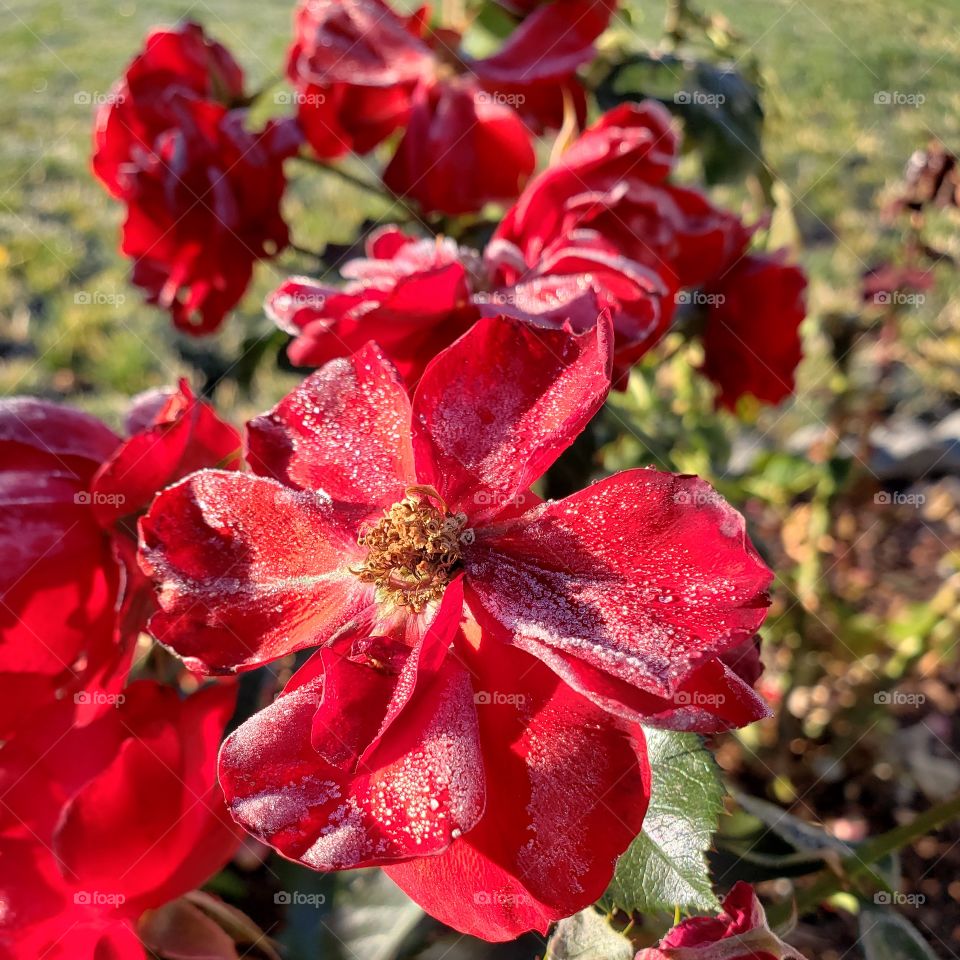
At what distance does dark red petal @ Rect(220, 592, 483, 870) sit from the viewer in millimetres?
391

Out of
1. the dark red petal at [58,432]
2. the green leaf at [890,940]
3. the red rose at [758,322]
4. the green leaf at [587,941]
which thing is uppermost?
the dark red petal at [58,432]

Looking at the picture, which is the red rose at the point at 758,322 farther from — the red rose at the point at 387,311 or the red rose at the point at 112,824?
the red rose at the point at 112,824

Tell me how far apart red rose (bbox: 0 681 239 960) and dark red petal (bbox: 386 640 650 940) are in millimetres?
156

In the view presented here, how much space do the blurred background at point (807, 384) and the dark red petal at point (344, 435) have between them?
276mm

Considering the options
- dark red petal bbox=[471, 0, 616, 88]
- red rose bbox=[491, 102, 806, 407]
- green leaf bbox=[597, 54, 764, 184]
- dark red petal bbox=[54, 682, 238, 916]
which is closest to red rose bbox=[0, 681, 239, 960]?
dark red petal bbox=[54, 682, 238, 916]

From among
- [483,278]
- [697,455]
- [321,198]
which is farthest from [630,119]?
[321,198]

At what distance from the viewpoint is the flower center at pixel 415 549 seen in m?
0.47

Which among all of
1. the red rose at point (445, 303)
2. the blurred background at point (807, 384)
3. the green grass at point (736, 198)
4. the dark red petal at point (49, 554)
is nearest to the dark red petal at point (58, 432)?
the dark red petal at point (49, 554)

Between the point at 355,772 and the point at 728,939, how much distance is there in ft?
0.66

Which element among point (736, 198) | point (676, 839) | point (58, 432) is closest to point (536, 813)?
point (676, 839)

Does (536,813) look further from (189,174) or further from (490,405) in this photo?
(189,174)

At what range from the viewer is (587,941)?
51 centimetres

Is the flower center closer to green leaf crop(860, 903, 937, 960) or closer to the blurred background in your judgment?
the blurred background

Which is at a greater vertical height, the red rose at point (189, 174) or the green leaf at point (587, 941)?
the red rose at point (189, 174)
